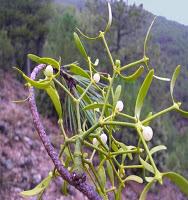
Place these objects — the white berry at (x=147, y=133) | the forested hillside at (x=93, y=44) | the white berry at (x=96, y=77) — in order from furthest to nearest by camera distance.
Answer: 1. the forested hillside at (x=93, y=44)
2. the white berry at (x=96, y=77)
3. the white berry at (x=147, y=133)

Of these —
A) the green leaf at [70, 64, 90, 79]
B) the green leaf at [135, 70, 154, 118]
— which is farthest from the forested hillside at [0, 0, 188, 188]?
the green leaf at [135, 70, 154, 118]

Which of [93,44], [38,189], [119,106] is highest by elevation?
[119,106]

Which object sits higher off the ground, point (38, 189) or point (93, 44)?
point (38, 189)

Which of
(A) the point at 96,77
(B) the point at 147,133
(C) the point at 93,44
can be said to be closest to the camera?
(B) the point at 147,133

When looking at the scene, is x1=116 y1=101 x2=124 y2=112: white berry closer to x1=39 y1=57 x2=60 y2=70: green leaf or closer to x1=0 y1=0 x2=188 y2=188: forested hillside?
x1=39 y1=57 x2=60 y2=70: green leaf

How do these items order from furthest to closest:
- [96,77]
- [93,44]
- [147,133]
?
[93,44]
[96,77]
[147,133]

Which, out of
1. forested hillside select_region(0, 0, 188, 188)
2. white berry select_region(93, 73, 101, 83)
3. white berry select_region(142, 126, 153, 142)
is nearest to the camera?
white berry select_region(142, 126, 153, 142)

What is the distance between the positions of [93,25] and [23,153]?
18.4 ft

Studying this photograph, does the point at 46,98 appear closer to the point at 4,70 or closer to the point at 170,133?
the point at 4,70

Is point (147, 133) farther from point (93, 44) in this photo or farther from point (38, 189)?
point (93, 44)

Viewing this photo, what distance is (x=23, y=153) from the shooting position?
4.94 metres

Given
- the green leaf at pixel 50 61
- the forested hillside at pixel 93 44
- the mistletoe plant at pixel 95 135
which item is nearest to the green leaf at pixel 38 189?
the mistletoe plant at pixel 95 135

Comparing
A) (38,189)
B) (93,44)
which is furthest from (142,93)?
(93,44)

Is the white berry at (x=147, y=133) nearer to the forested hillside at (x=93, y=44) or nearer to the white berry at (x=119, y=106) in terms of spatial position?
the white berry at (x=119, y=106)
